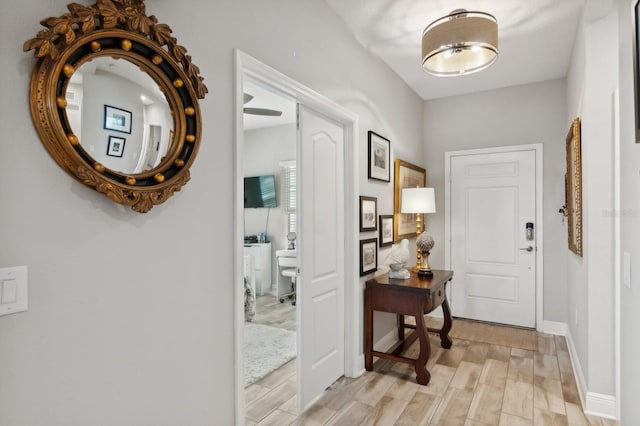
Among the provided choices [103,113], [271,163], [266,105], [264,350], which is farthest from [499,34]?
[271,163]

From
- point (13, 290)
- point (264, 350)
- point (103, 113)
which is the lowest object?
point (264, 350)

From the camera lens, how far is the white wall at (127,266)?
1.06 metres

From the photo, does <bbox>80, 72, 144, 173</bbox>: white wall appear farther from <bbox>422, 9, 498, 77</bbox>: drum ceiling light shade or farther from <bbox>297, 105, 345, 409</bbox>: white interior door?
<bbox>422, 9, 498, 77</bbox>: drum ceiling light shade

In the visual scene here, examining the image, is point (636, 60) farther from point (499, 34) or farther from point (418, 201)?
point (418, 201)

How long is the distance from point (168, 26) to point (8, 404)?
136 centimetres

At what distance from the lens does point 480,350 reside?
11.6ft

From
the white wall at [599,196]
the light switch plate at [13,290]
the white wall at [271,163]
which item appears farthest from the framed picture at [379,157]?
the white wall at [271,163]

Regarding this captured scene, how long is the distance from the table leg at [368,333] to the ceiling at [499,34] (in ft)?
6.56

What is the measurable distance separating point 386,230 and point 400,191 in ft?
1.75

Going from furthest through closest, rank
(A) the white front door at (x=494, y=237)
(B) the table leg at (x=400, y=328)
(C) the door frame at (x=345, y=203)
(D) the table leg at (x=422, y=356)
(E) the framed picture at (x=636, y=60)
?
(A) the white front door at (x=494, y=237), (B) the table leg at (x=400, y=328), (D) the table leg at (x=422, y=356), (C) the door frame at (x=345, y=203), (E) the framed picture at (x=636, y=60)

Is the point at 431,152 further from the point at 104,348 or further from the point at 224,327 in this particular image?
the point at 104,348

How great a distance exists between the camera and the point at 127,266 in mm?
1339

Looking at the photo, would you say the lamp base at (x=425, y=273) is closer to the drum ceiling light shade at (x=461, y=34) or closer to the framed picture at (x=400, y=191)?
the framed picture at (x=400, y=191)

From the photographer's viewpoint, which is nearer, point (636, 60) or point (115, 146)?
point (636, 60)
